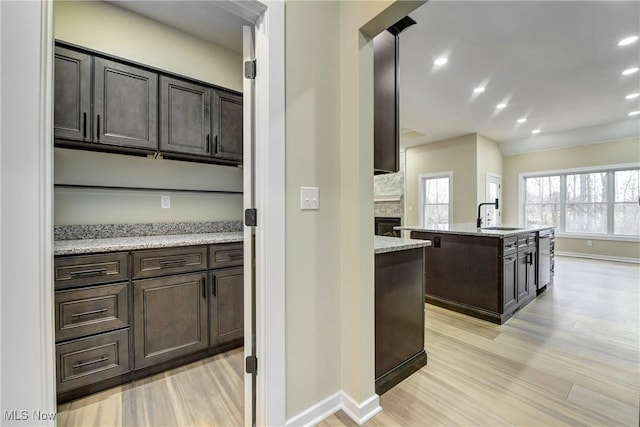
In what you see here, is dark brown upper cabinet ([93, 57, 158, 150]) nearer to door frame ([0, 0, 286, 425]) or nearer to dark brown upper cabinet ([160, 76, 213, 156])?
dark brown upper cabinet ([160, 76, 213, 156])

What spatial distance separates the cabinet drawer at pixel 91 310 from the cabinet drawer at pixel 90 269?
0.04 meters

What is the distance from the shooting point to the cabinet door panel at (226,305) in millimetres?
2107

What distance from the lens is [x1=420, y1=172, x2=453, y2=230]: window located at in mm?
7074

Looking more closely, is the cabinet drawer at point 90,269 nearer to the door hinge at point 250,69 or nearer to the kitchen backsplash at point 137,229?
the kitchen backsplash at point 137,229

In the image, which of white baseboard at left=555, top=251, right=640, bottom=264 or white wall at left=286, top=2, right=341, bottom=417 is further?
white baseboard at left=555, top=251, right=640, bottom=264

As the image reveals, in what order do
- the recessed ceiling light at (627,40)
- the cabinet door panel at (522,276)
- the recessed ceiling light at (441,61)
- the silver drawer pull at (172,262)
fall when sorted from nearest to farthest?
the silver drawer pull at (172,262)
the recessed ceiling light at (627,40)
the cabinet door panel at (522,276)
the recessed ceiling light at (441,61)

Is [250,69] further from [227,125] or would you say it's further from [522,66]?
[522,66]

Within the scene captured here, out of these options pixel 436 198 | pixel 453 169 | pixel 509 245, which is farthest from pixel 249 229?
pixel 436 198

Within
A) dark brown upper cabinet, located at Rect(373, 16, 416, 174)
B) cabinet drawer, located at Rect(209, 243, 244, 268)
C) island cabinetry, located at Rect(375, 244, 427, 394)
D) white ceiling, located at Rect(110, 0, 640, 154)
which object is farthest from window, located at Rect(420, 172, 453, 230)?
cabinet drawer, located at Rect(209, 243, 244, 268)

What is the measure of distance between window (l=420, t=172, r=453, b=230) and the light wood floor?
454cm

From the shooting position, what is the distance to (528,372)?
6.40 feet

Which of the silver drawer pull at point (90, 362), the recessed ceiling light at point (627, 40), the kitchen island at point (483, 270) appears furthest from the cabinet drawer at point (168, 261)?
the recessed ceiling light at point (627, 40)

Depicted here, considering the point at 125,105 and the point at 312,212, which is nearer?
the point at 312,212

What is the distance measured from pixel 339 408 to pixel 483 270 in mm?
2111
